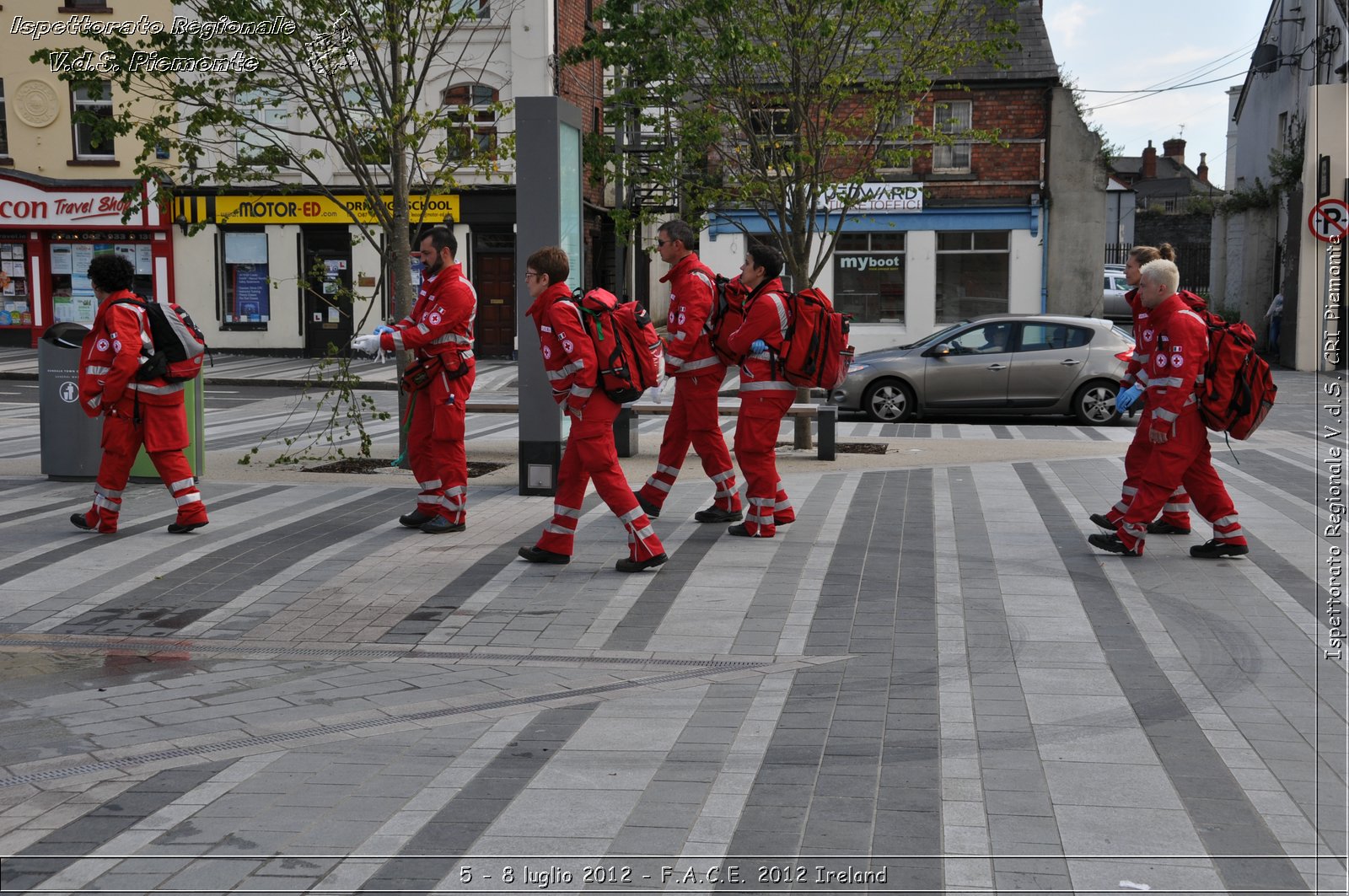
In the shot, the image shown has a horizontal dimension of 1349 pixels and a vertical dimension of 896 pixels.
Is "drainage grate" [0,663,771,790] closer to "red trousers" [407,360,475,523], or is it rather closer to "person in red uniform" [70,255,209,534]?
"red trousers" [407,360,475,523]

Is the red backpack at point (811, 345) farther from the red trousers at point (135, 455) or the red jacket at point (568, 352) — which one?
the red trousers at point (135, 455)

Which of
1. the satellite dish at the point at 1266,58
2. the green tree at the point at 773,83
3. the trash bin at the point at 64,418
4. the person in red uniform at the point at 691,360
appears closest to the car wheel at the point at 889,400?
the green tree at the point at 773,83

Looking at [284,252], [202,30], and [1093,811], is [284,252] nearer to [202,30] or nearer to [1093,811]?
[202,30]

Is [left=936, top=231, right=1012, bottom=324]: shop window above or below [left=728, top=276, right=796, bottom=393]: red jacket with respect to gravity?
above

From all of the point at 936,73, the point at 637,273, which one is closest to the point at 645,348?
the point at 936,73

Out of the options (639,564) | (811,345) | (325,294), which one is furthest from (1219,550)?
(325,294)

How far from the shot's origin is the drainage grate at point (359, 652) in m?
6.28

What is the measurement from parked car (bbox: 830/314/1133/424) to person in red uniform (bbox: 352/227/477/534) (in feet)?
31.7

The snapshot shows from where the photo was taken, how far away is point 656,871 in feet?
12.8

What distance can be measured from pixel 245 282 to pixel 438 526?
24.6 meters

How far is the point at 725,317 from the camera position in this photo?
9.16 meters

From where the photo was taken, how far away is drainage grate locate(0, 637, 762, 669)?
20.6ft

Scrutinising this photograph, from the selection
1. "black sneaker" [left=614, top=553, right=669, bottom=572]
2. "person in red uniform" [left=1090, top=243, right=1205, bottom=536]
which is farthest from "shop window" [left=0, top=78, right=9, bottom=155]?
"person in red uniform" [left=1090, top=243, right=1205, bottom=536]

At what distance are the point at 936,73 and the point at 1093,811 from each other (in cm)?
1105
